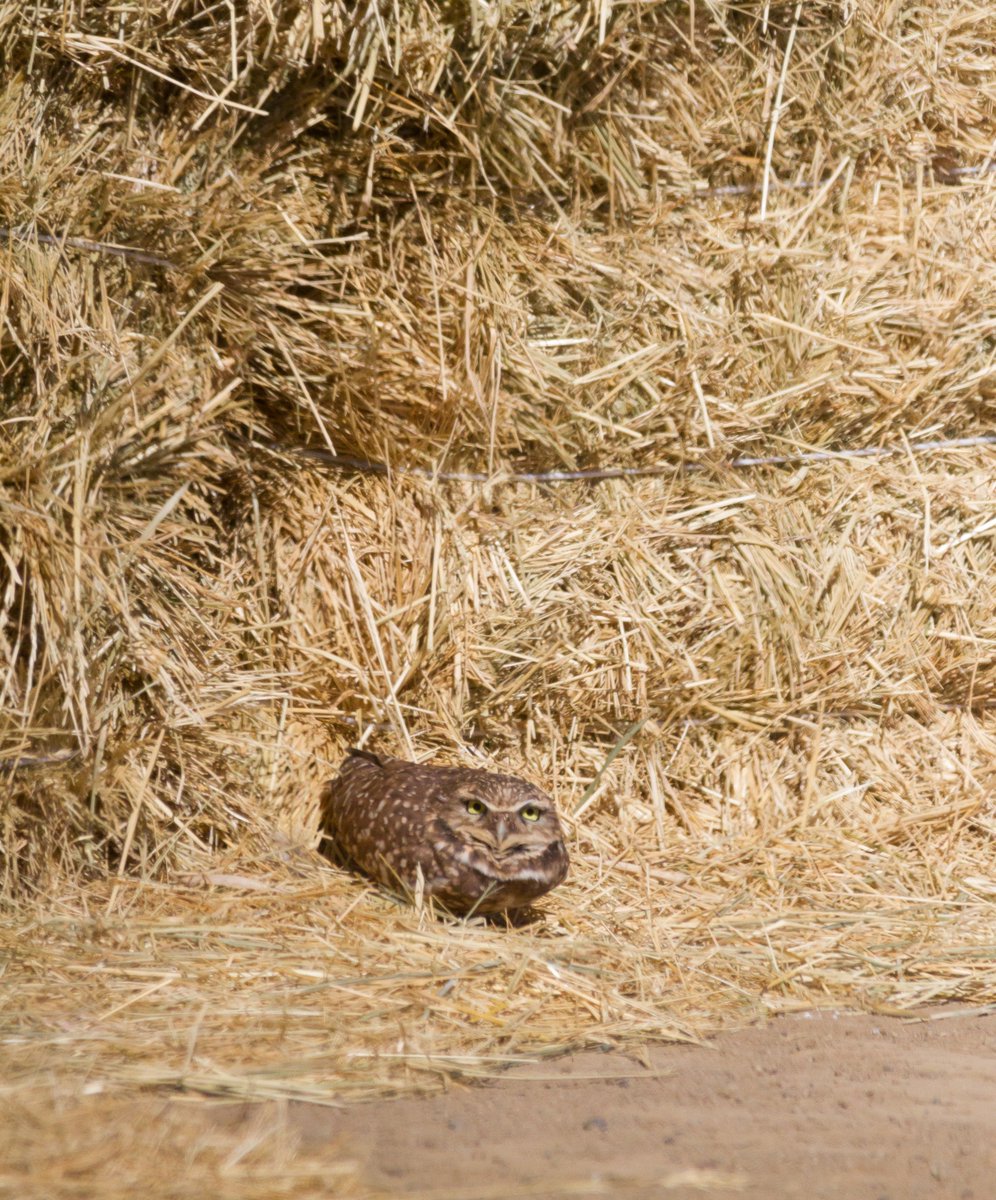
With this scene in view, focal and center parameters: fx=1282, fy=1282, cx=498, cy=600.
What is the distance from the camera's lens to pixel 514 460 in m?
3.42

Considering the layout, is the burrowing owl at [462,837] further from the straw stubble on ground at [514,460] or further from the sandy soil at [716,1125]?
the sandy soil at [716,1125]

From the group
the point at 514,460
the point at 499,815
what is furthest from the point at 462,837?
the point at 514,460

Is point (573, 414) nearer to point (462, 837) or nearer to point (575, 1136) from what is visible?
point (462, 837)

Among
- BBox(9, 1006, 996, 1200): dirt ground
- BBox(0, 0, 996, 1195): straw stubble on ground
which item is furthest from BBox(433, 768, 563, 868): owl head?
BBox(9, 1006, 996, 1200): dirt ground

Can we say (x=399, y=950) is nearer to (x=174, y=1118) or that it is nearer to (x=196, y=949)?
(x=196, y=949)

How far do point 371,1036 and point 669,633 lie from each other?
1.49 metres

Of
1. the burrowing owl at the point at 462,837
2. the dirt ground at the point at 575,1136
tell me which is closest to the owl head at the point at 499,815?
the burrowing owl at the point at 462,837

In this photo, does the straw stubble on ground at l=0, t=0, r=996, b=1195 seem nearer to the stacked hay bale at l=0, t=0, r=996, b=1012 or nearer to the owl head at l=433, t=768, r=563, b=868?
the stacked hay bale at l=0, t=0, r=996, b=1012

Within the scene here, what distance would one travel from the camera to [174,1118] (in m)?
1.86

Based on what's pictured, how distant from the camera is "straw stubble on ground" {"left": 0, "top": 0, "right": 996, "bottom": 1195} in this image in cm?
284

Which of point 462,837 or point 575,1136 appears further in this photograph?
point 462,837

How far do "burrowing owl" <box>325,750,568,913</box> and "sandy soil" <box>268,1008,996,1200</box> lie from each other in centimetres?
64

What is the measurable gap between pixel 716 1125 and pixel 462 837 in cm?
108

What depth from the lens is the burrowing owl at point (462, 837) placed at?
9.38 feet
